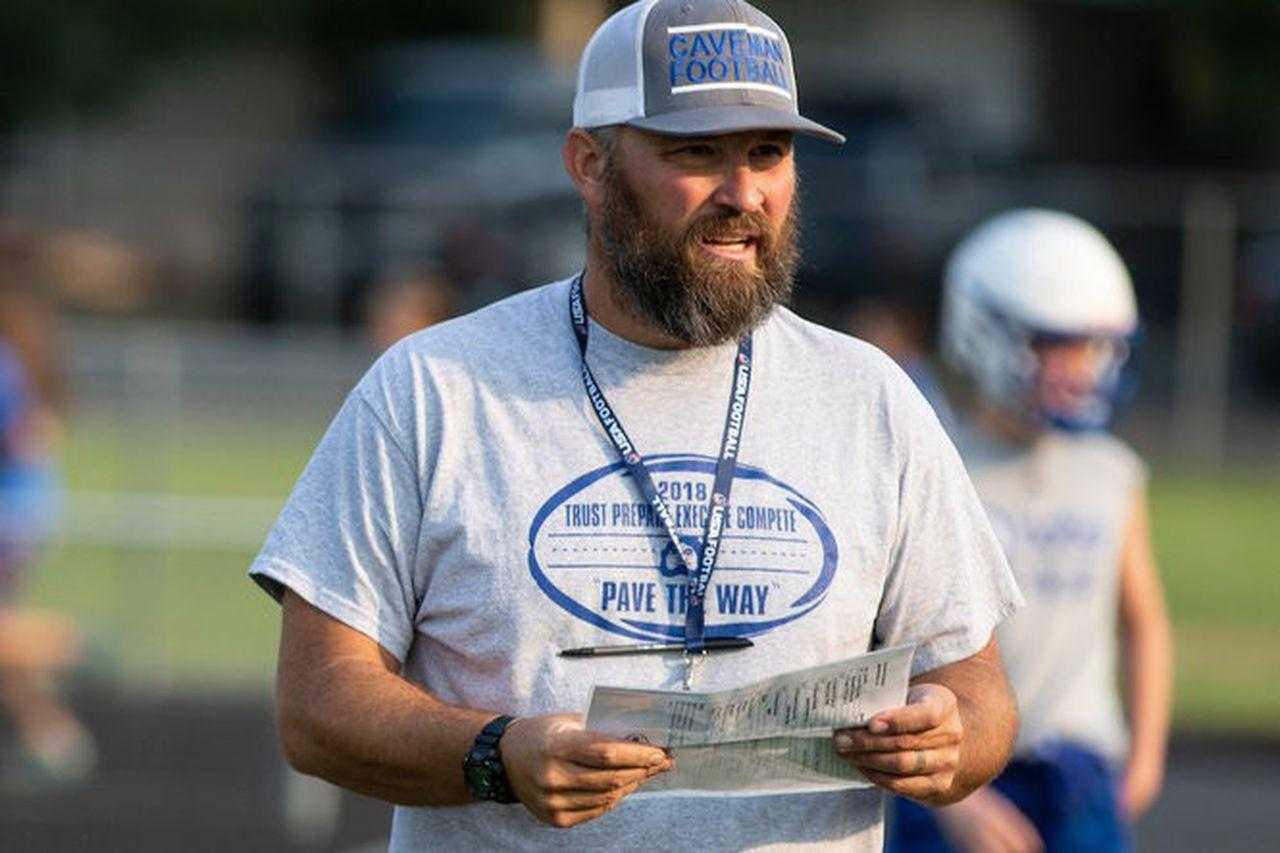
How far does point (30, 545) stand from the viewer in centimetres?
1279

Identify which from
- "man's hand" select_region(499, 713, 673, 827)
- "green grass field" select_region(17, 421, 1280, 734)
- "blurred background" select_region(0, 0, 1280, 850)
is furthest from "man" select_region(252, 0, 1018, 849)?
"green grass field" select_region(17, 421, 1280, 734)

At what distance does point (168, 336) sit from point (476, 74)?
25.3 ft

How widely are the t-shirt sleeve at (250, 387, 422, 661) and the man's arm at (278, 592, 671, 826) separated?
0.03 meters

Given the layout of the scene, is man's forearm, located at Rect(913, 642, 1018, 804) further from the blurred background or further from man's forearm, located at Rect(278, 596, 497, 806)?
the blurred background

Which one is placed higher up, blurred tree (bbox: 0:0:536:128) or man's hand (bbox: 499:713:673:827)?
blurred tree (bbox: 0:0:536:128)

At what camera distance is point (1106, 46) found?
120ft

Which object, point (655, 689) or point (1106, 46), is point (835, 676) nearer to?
point (655, 689)

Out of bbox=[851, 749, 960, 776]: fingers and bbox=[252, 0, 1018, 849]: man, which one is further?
bbox=[252, 0, 1018, 849]: man

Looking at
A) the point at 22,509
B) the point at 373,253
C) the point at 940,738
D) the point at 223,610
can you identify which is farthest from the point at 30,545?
the point at 373,253

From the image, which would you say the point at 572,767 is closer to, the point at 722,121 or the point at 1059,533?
the point at 722,121

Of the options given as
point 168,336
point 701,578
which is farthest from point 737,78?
point 168,336

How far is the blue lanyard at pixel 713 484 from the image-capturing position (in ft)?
12.8

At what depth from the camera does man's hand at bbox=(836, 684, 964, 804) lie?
12.2 feet

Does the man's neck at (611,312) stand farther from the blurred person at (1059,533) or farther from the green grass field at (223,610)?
the green grass field at (223,610)
